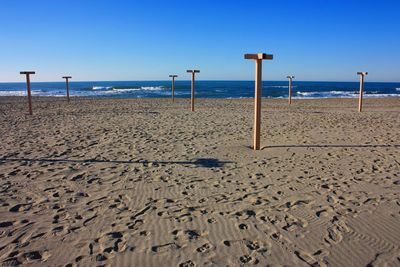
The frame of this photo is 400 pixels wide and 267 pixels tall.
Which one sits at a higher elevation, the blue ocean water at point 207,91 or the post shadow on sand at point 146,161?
the blue ocean water at point 207,91

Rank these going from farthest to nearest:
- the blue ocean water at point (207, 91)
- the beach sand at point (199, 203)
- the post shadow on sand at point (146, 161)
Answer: the blue ocean water at point (207, 91) < the post shadow on sand at point (146, 161) < the beach sand at point (199, 203)

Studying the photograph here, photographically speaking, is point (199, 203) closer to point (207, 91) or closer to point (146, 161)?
point (146, 161)

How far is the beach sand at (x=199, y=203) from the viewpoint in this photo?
310 cm

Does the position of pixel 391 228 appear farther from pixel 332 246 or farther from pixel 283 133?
pixel 283 133

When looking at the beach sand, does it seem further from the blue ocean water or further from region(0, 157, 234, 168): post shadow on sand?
the blue ocean water

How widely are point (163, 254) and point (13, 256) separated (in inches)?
58.3

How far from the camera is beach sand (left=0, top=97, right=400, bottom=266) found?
3104 mm

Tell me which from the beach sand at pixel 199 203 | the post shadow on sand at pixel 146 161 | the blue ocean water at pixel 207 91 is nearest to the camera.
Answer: the beach sand at pixel 199 203

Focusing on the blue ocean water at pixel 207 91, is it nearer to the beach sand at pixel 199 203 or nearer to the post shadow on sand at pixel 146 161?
the beach sand at pixel 199 203

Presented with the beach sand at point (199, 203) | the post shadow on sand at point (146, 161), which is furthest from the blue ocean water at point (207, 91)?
the post shadow on sand at point (146, 161)

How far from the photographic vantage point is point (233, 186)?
194 inches

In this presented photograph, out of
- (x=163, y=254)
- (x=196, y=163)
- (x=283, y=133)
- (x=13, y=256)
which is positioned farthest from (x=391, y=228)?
(x=283, y=133)

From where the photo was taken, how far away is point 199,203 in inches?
168

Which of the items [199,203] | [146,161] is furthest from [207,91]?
[199,203]
